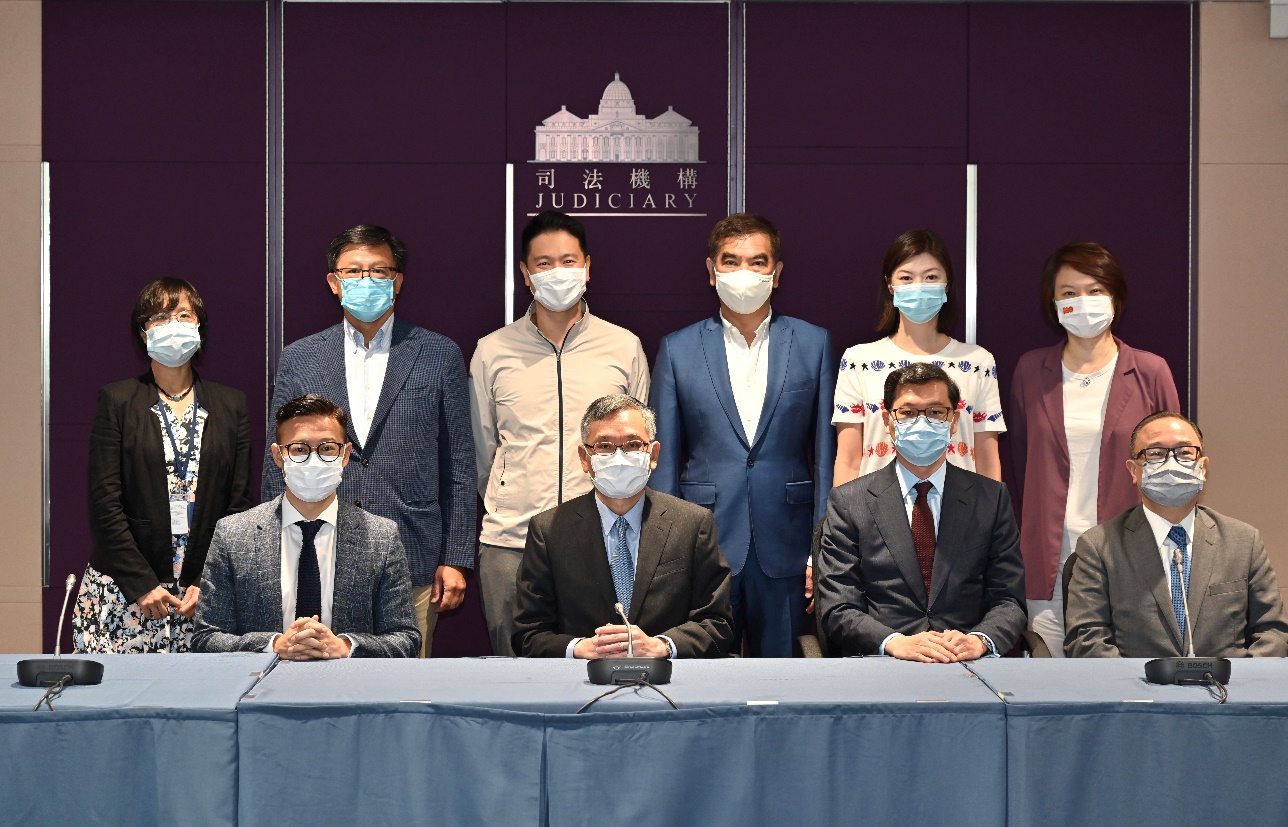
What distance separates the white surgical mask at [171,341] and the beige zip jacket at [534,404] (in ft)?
2.73

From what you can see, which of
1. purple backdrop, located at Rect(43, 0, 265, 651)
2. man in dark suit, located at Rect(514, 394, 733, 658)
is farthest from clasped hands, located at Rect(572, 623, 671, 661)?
purple backdrop, located at Rect(43, 0, 265, 651)

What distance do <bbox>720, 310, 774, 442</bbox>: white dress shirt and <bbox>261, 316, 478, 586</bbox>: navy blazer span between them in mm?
791

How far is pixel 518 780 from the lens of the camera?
6.96ft

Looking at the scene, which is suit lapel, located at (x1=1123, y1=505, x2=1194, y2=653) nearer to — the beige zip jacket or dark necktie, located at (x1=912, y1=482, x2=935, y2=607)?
dark necktie, located at (x1=912, y1=482, x2=935, y2=607)

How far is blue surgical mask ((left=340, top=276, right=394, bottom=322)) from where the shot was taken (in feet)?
12.5

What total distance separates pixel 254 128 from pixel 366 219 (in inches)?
19.9

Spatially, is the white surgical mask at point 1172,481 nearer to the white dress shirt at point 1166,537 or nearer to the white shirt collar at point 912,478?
the white dress shirt at point 1166,537

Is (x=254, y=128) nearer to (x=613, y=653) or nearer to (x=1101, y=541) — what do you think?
(x=613, y=653)

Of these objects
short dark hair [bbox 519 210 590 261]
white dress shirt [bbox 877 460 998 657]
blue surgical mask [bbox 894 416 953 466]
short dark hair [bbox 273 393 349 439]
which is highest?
short dark hair [bbox 519 210 590 261]

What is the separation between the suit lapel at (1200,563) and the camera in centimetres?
300

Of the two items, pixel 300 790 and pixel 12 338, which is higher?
pixel 12 338

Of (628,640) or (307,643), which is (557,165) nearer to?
(628,640)

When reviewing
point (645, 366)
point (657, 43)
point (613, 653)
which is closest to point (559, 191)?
point (657, 43)

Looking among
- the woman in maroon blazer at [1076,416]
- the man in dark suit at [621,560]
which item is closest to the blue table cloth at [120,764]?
the man in dark suit at [621,560]
